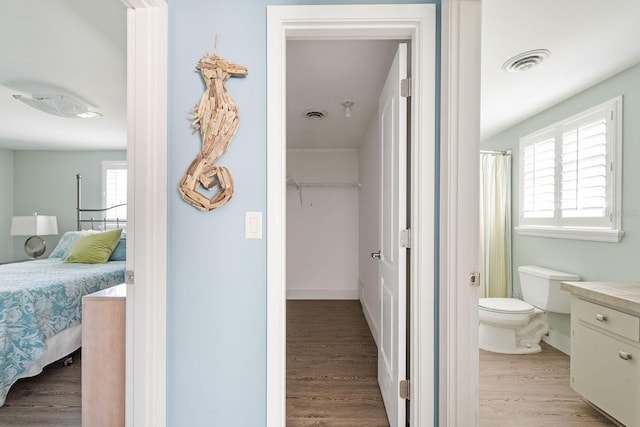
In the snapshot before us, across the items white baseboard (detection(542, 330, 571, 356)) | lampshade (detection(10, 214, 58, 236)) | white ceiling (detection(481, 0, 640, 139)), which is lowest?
white baseboard (detection(542, 330, 571, 356))

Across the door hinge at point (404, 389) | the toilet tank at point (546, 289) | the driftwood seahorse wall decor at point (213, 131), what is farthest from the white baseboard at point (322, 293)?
the driftwood seahorse wall decor at point (213, 131)

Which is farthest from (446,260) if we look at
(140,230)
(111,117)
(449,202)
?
(111,117)

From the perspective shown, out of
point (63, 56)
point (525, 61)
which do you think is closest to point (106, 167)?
point (63, 56)

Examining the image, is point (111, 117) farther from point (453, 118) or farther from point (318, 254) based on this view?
point (453, 118)

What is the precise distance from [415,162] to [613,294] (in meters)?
1.36

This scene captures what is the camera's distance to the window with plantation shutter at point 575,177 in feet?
7.41

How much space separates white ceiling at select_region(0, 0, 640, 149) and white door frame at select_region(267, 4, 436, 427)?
49 cm

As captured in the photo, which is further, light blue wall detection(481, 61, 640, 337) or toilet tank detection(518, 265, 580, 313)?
toilet tank detection(518, 265, 580, 313)

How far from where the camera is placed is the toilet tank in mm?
2629

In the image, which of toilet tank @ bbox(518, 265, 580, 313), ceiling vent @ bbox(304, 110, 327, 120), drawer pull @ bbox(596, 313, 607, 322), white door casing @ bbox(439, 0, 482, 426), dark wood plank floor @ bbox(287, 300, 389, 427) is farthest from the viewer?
ceiling vent @ bbox(304, 110, 327, 120)

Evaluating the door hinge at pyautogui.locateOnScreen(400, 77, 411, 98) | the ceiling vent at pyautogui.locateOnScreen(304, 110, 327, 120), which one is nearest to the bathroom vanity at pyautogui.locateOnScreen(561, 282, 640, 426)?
the door hinge at pyautogui.locateOnScreen(400, 77, 411, 98)

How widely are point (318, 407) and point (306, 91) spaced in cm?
225

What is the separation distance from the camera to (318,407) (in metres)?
1.94

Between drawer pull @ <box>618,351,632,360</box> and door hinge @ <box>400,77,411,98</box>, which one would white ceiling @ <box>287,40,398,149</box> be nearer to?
door hinge @ <box>400,77,411,98</box>
